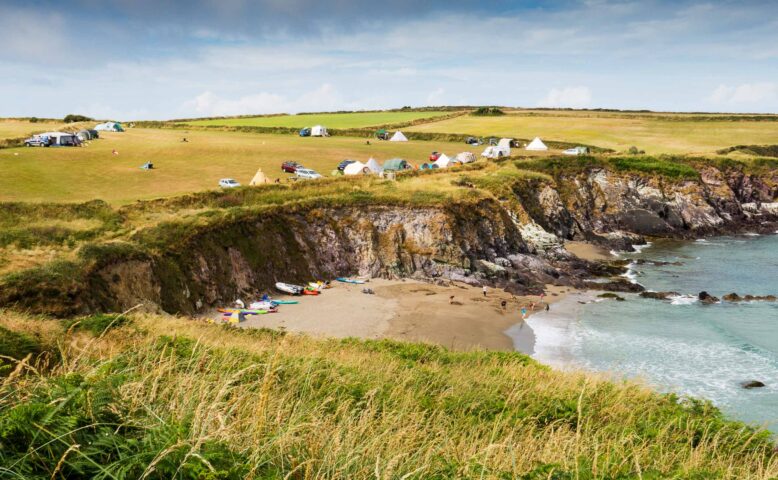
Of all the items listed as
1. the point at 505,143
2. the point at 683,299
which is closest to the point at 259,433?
the point at 683,299

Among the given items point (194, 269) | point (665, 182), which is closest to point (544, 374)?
point (194, 269)

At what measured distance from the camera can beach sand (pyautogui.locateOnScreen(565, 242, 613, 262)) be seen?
58281 millimetres

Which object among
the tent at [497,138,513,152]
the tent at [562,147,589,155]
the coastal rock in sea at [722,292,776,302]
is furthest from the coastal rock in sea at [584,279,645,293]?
the tent at [497,138,513,152]

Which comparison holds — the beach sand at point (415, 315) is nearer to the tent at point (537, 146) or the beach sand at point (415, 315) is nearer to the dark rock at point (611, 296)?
the dark rock at point (611, 296)

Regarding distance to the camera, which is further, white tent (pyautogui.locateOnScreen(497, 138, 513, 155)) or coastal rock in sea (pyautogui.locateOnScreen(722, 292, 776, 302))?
white tent (pyautogui.locateOnScreen(497, 138, 513, 155))

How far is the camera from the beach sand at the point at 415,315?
3284 cm

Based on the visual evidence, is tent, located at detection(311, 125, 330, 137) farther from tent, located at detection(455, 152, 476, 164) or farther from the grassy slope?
the grassy slope

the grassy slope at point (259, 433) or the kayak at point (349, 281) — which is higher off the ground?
the grassy slope at point (259, 433)

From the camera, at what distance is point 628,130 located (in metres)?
118

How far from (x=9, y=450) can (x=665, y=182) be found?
275ft

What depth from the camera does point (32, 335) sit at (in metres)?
12.5

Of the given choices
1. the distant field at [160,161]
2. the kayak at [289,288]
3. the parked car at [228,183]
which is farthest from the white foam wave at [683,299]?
the distant field at [160,161]

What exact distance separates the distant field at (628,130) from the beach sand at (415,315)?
68.0m

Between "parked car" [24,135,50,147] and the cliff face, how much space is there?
201 ft
